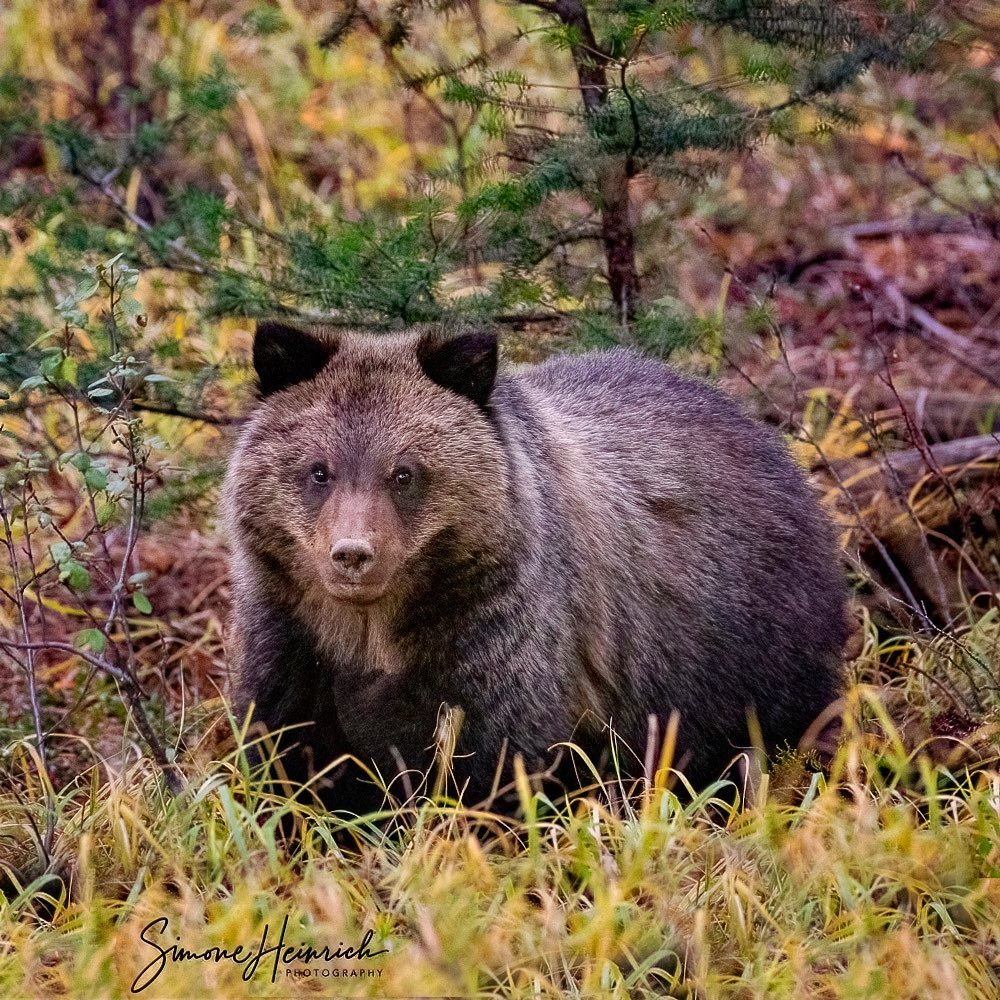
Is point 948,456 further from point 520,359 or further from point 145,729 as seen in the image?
point 145,729

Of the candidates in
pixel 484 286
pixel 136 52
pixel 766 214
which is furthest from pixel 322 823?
pixel 136 52

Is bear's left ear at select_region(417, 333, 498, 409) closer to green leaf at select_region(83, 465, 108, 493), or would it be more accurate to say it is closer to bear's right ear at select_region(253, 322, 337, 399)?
bear's right ear at select_region(253, 322, 337, 399)

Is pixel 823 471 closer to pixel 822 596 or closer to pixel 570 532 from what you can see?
pixel 822 596

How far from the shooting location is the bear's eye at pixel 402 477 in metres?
4.13

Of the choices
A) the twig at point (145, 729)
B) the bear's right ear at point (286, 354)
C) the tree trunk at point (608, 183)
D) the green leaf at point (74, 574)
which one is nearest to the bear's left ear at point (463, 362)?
the bear's right ear at point (286, 354)

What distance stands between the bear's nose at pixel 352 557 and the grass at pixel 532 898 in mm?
670

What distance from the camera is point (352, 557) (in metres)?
3.84

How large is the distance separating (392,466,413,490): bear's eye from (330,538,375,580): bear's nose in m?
0.32

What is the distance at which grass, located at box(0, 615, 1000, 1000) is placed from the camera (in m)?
3.30

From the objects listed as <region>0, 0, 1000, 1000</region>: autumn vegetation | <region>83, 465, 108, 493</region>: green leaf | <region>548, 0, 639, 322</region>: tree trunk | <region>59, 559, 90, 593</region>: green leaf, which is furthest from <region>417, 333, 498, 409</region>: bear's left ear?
<region>548, 0, 639, 322</region>: tree trunk

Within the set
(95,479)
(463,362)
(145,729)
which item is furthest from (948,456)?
(95,479)

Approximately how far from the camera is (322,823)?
13.6 ft

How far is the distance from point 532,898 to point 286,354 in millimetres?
1732

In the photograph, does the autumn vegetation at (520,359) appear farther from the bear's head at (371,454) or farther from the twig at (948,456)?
the bear's head at (371,454)
